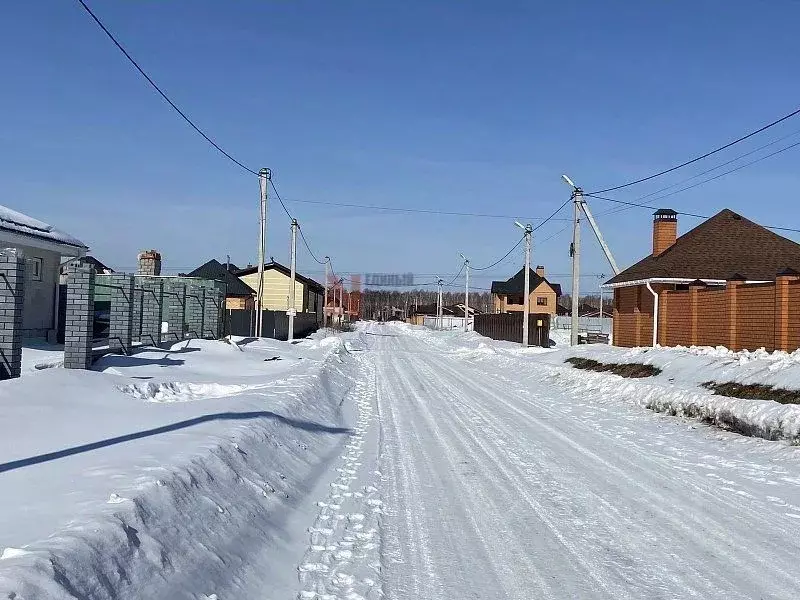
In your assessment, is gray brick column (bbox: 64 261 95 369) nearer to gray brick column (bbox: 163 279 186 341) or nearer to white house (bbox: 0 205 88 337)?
white house (bbox: 0 205 88 337)

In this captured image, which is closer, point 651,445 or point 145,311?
point 651,445

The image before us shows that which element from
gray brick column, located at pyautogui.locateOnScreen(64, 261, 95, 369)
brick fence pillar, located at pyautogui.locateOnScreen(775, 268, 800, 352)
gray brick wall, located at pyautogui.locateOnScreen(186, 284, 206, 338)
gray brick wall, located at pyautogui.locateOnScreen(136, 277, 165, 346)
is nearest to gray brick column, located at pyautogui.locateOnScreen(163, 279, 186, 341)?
gray brick wall, located at pyautogui.locateOnScreen(186, 284, 206, 338)

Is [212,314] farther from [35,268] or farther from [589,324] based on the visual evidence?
[589,324]

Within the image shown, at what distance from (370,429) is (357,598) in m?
7.97

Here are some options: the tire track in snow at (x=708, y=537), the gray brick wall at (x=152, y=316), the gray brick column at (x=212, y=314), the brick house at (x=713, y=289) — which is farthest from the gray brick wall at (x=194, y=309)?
the tire track in snow at (x=708, y=537)

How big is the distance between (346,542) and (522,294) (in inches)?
3686

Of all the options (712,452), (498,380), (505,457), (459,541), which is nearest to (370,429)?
(505,457)

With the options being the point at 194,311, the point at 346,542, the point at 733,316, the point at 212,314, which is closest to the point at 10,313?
the point at 346,542

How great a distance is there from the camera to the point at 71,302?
15.3 m

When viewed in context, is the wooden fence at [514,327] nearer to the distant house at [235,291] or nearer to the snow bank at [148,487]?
the distant house at [235,291]

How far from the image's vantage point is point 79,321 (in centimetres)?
1517

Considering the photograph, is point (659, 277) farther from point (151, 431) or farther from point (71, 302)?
point (151, 431)

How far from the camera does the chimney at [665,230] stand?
37.5 meters

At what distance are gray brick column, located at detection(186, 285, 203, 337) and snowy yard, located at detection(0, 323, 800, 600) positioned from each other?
12754 mm
